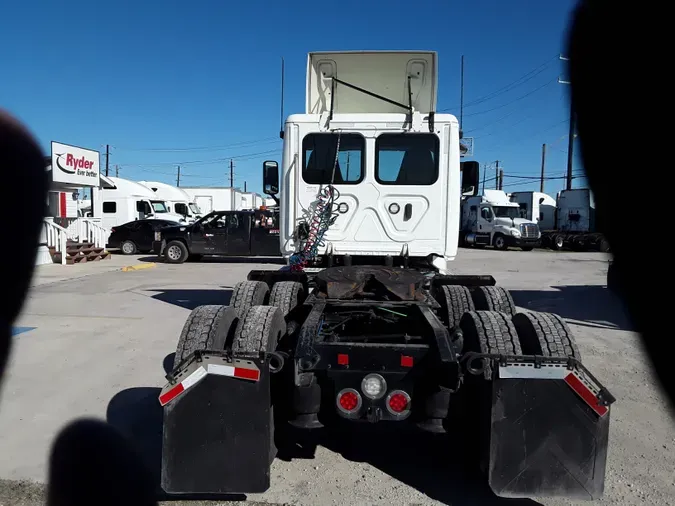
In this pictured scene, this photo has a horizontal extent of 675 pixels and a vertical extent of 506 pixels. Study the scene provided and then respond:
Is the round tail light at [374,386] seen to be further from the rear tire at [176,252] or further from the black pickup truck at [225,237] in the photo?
the rear tire at [176,252]

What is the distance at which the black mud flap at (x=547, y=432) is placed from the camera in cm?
284

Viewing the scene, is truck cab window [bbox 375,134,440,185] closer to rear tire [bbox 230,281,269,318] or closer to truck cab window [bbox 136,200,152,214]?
rear tire [bbox 230,281,269,318]

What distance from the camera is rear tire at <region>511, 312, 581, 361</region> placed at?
321 centimetres

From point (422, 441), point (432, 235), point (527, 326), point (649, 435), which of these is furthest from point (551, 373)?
point (432, 235)

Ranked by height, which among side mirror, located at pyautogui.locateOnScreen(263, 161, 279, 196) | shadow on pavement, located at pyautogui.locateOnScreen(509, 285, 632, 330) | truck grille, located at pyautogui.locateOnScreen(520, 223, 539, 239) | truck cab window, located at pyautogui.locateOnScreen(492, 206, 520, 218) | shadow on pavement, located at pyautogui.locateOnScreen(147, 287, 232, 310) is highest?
truck cab window, located at pyautogui.locateOnScreen(492, 206, 520, 218)

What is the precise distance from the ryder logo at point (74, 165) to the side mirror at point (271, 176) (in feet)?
40.2

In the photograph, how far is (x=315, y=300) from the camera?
4422mm

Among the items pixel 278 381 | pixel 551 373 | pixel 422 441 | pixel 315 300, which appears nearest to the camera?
pixel 551 373

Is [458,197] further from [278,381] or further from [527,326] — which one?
[278,381]

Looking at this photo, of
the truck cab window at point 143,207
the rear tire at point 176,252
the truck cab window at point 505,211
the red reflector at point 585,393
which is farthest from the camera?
the truck cab window at point 505,211

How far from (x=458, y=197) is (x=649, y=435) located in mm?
3116

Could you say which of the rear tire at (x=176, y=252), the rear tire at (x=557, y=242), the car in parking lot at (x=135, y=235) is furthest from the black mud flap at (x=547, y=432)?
the rear tire at (x=557, y=242)

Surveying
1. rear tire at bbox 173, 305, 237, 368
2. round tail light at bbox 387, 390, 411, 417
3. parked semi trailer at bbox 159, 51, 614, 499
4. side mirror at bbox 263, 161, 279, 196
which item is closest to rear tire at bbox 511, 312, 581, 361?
parked semi trailer at bbox 159, 51, 614, 499

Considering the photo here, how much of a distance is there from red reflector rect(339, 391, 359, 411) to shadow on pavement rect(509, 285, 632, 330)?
236 inches
